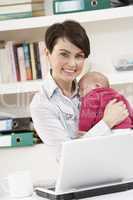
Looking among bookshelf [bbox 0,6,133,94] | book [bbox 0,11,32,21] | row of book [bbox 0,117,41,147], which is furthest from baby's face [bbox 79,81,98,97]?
book [bbox 0,11,32,21]

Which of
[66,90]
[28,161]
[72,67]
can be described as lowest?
[28,161]

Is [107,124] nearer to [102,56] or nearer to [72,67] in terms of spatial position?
[72,67]

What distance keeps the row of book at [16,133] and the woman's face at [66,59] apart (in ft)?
2.80

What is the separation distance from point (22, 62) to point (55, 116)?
98 centimetres

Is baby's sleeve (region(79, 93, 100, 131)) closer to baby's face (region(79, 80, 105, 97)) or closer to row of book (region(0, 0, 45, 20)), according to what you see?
baby's face (region(79, 80, 105, 97))

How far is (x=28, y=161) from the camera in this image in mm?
2887

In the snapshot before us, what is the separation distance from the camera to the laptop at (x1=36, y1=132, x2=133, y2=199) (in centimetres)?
141

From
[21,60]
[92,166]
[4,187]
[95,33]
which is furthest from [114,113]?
[95,33]

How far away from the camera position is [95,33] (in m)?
3.02

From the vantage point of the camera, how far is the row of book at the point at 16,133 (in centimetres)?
278

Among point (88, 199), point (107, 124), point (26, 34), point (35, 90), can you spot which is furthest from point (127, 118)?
point (26, 34)

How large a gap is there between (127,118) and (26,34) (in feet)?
4.40

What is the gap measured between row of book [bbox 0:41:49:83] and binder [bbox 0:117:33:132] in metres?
0.26

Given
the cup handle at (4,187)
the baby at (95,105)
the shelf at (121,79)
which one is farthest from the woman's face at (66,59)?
the shelf at (121,79)
